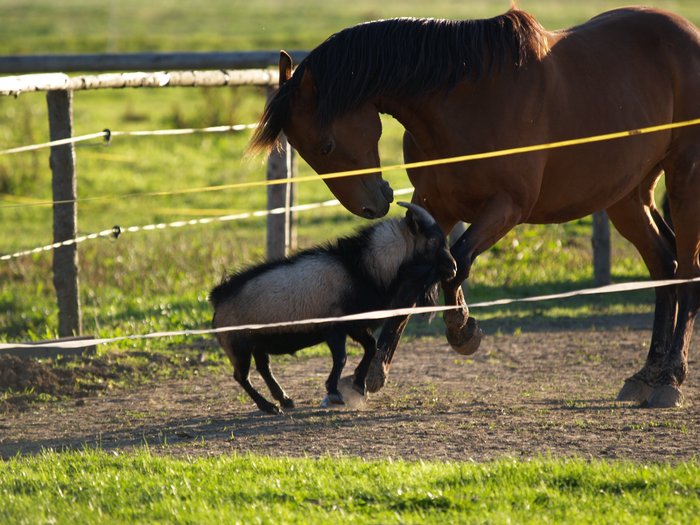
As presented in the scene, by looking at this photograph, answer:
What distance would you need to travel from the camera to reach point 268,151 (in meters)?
5.95

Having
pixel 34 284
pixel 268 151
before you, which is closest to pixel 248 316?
pixel 268 151

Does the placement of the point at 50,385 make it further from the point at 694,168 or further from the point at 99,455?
the point at 694,168

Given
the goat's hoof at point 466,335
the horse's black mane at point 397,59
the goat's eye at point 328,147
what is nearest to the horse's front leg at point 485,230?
the goat's hoof at point 466,335

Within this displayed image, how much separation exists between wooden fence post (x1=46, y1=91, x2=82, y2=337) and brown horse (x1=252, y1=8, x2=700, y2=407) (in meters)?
2.67

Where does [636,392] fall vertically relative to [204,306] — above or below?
above

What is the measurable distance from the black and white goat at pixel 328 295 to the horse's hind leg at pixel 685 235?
5.02ft

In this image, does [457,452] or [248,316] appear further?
[248,316]

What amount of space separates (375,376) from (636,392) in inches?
62.6

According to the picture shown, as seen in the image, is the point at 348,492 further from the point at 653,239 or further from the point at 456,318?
the point at 653,239

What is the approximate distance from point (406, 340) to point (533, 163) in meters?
3.07

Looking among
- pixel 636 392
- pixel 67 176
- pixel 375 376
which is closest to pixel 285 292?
pixel 375 376

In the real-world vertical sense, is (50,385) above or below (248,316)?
below

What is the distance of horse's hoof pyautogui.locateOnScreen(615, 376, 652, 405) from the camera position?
671 centimetres

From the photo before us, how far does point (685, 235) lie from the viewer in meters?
6.95
